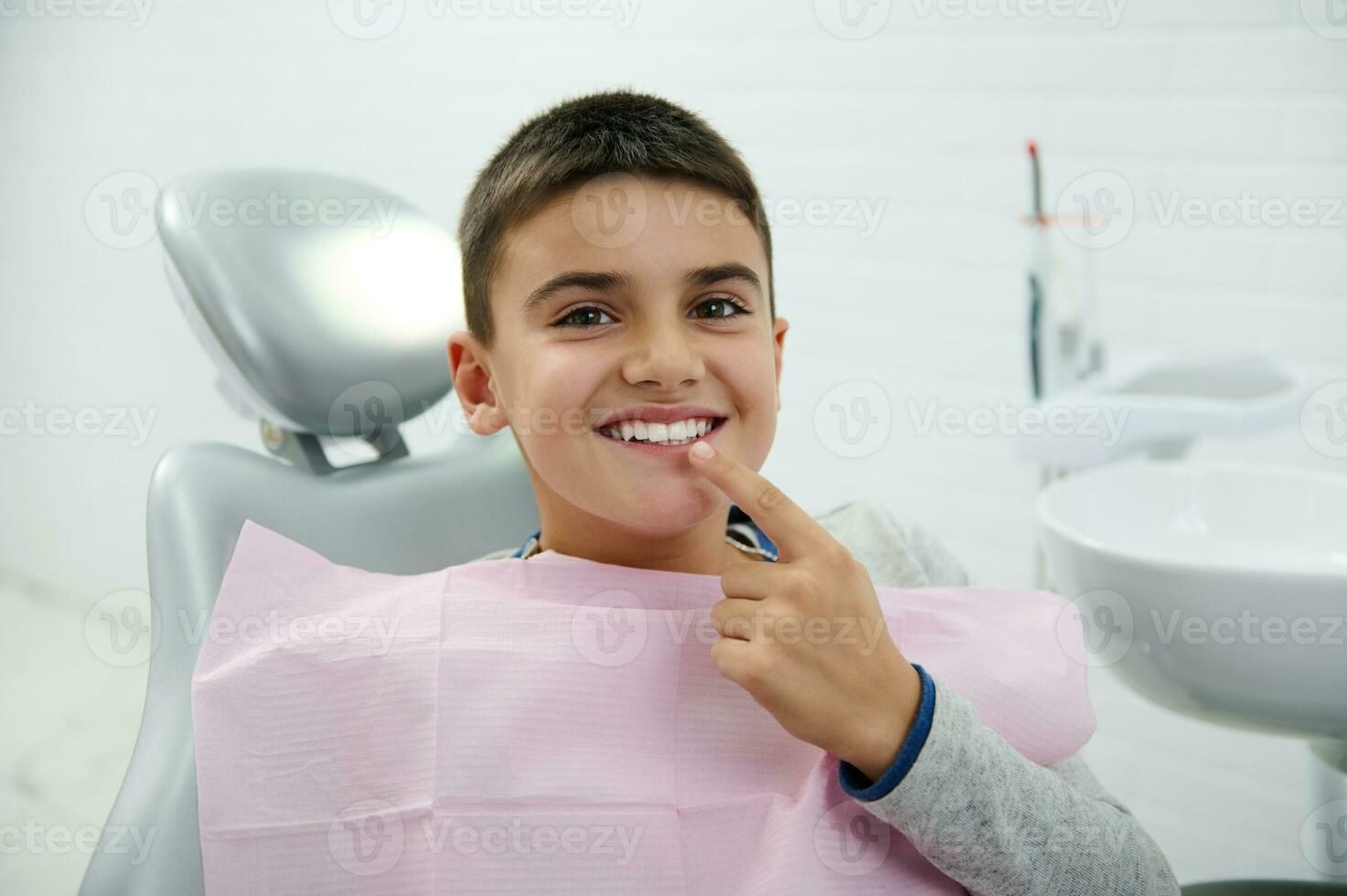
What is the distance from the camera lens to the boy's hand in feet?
2.26

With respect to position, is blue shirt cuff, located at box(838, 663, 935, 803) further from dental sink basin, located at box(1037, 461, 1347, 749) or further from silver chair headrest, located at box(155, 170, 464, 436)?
silver chair headrest, located at box(155, 170, 464, 436)

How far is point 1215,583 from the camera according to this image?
88cm

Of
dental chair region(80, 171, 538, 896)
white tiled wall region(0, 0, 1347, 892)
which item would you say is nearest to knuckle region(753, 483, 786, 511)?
dental chair region(80, 171, 538, 896)

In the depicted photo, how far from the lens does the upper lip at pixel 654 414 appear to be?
0.81 meters

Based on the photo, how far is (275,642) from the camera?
0.80 m

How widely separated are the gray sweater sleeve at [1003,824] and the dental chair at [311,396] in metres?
0.54

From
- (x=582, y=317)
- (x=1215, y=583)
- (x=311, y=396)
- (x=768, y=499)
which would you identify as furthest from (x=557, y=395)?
(x=1215, y=583)

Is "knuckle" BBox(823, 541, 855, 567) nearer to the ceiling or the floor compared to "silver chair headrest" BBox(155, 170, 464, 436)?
nearer to the floor

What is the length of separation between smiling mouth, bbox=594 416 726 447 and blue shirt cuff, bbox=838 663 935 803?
26 cm

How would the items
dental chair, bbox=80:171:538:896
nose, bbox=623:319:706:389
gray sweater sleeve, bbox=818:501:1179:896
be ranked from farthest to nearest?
dental chair, bbox=80:171:538:896
nose, bbox=623:319:706:389
gray sweater sleeve, bbox=818:501:1179:896

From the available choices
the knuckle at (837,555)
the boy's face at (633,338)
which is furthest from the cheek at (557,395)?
the knuckle at (837,555)

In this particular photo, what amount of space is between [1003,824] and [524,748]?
33 centimetres

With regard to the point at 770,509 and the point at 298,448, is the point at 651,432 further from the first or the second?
the point at 298,448

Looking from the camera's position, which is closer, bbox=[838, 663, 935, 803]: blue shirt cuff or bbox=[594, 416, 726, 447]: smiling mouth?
bbox=[838, 663, 935, 803]: blue shirt cuff
